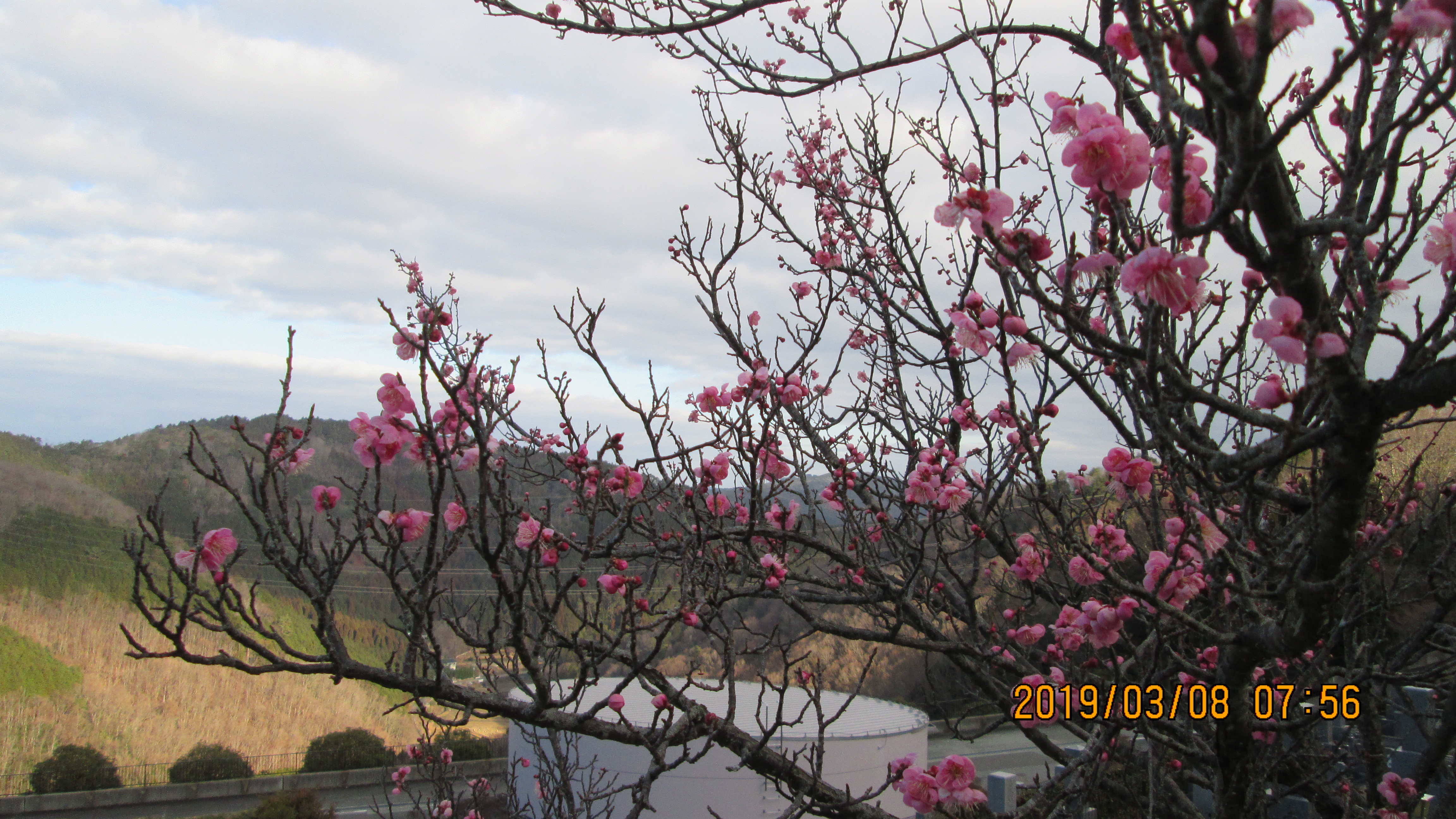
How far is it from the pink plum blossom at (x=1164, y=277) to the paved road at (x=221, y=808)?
54.5 feet

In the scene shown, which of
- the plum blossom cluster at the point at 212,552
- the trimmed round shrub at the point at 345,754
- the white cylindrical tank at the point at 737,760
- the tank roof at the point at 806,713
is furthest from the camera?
the trimmed round shrub at the point at 345,754

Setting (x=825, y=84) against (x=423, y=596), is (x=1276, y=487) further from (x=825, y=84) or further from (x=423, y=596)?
(x=825, y=84)

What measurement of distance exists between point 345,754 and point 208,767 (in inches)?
112

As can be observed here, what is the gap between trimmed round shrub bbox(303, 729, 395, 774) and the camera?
58.6ft

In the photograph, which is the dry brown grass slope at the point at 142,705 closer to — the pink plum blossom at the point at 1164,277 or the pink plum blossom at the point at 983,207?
the pink plum blossom at the point at 983,207

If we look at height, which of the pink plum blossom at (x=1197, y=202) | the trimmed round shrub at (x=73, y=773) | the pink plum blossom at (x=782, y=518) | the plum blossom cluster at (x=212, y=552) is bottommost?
the trimmed round shrub at (x=73, y=773)

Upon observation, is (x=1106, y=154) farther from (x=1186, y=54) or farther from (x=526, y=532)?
(x=526, y=532)

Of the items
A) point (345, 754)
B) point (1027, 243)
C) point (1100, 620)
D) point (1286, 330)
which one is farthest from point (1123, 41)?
point (345, 754)

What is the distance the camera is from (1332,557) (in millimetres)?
1542

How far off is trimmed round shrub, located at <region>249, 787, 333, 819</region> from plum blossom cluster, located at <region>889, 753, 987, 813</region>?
13.1 metres

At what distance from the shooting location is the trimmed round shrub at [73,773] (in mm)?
15172

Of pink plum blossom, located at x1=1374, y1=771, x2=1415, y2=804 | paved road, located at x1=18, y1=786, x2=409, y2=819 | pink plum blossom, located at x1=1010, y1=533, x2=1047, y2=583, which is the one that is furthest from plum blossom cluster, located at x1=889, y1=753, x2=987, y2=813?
paved road, located at x1=18, y1=786, x2=409, y2=819

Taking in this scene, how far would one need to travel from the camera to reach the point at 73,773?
1548 cm

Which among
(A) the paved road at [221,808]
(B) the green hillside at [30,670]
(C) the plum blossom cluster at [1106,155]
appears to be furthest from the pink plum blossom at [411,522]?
(B) the green hillside at [30,670]
